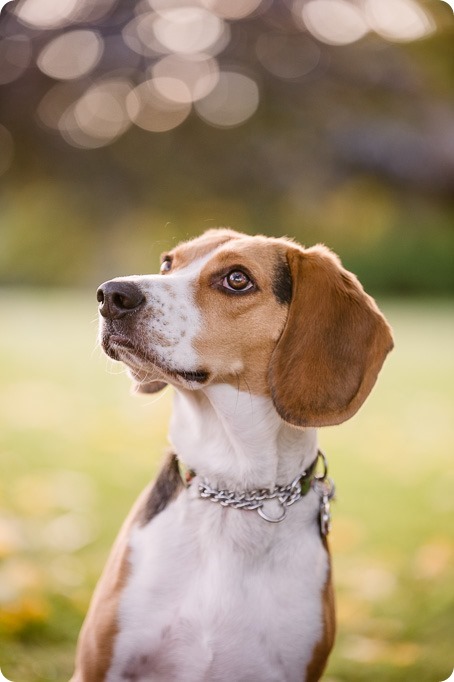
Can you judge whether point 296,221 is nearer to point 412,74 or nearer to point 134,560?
point 412,74

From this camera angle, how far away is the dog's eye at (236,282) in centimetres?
238

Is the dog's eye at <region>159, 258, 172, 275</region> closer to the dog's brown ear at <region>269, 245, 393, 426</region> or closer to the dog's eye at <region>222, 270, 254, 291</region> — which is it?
the dog's eye at <region>222, 270, 254, 291</region>

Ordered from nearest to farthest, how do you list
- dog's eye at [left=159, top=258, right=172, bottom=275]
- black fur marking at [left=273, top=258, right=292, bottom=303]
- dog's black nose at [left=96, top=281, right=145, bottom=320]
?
1. dog's black nose at [left=96, top=281, right=145, bottom=320]
2. black fur marking at [left=273, top=258, right=292, bottom=303]
3. dog's eye at [left=159, top=258, right=172, bottom=275]

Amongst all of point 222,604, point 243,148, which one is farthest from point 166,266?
point 243,148

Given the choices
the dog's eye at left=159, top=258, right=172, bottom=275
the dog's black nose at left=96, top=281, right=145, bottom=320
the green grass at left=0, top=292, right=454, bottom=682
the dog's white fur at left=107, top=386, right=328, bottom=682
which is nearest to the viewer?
the dog's black nose at left=96, top=281, right=145, bottom=320

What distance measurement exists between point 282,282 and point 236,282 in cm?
16

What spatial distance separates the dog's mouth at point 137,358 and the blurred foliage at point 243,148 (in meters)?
2.00

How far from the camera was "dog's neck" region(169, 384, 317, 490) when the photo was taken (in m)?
2.37

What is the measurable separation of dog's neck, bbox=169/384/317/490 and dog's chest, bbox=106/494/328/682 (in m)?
0.13

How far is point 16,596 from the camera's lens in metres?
3.30

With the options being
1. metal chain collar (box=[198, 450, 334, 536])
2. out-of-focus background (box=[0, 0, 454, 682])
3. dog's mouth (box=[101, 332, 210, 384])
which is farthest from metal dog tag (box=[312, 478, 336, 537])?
out-of-focus background (box=[0, 0, 454, 682])

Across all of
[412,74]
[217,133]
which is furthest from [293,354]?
[217,133]

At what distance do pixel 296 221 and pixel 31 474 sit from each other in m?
3.17

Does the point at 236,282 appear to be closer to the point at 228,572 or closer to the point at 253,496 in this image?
the point at 253,496
